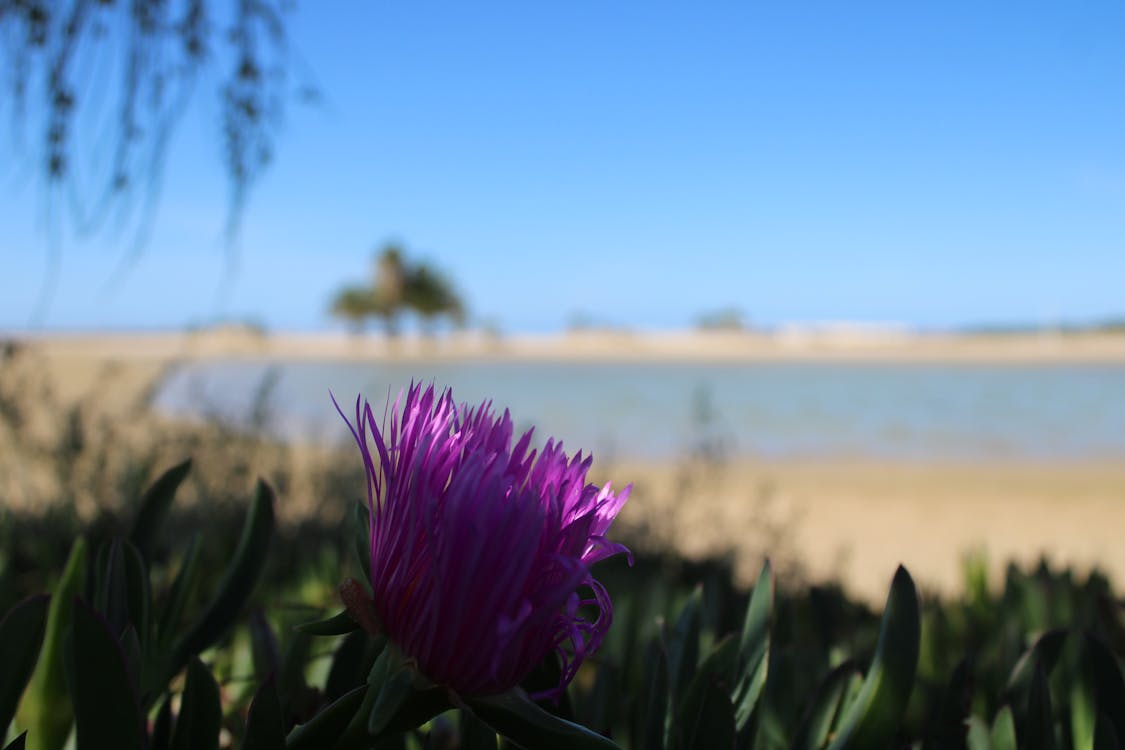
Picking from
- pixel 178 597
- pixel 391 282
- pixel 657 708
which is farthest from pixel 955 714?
pixel 391 282

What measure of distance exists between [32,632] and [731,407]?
64.3 ft

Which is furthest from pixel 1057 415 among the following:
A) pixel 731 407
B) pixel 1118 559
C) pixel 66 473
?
pixel 66 473

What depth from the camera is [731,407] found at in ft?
64.8

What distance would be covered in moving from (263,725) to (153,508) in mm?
383

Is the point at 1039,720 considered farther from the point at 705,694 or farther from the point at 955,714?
the point at 705,694

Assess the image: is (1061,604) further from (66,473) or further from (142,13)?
(66,473)

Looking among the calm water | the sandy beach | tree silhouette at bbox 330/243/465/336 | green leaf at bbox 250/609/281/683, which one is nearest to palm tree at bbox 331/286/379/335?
tree silhouette at bbox 330/243/465/336

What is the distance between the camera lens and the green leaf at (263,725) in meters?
0.49

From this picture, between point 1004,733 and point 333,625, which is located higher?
point 333,625

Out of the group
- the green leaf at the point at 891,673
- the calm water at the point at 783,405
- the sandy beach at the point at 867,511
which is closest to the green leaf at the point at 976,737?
the green leaf at the point at 891,673

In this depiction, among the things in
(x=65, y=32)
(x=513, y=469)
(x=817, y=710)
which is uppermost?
(x=65, y=32)

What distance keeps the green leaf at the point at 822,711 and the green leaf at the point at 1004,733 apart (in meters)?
0.12

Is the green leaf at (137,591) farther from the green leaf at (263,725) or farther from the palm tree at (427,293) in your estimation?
the palm tree at (427,293)

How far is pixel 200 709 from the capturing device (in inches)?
21.7
